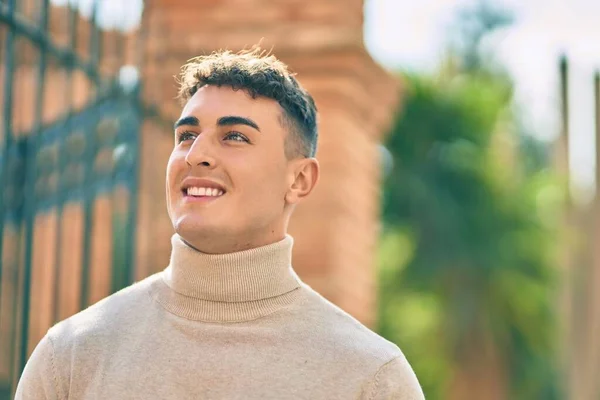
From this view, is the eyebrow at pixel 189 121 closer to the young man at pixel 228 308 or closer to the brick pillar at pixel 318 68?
the young man at pixel 228 308

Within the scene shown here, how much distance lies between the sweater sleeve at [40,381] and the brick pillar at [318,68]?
9.61 ft

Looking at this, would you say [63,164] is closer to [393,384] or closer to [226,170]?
[226,170]

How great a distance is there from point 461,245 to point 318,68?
13.0 meters

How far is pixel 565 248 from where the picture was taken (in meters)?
16.0

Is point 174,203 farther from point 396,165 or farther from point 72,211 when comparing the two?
point 396,165

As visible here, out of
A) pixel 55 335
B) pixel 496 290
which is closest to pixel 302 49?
pixel 55 335

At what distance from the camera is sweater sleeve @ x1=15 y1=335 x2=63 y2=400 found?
6.86 feet

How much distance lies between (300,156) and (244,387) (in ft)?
1.69

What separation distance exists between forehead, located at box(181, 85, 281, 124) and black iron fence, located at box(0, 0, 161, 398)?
4.13 ft

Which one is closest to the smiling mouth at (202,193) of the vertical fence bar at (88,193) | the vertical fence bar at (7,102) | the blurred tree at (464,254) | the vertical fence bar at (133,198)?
the vertical fence bar at (7,102)

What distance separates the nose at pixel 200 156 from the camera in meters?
2.16

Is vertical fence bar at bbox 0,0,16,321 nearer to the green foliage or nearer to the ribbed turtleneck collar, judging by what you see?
the ribbed turtleneck collar

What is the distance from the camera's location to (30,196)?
12.1 feet

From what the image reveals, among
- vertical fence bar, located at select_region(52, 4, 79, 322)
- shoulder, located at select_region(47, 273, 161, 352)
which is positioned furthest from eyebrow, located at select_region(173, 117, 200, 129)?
vertical fence bar, located at select_region(52, 4, 79, 322)
